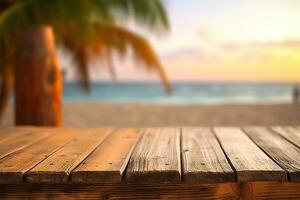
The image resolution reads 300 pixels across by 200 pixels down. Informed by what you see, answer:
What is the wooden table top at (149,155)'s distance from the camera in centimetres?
165

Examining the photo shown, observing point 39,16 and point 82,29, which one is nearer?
point 39,16

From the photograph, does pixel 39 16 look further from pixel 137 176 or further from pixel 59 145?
pixel 137 176

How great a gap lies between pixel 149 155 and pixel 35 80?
253cm

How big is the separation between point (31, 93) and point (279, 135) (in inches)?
103

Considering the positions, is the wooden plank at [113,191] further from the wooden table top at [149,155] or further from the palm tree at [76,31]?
the palm tree at [76,31]

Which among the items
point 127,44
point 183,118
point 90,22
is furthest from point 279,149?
point 183,118

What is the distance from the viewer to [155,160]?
6.19ft

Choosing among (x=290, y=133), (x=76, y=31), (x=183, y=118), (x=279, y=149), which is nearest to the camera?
(x=279, y=149)

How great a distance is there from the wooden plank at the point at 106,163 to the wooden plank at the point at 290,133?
101 cm

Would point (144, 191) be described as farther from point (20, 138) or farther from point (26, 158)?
point (20, 138)

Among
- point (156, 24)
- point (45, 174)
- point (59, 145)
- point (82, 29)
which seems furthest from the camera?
point (156, 24)

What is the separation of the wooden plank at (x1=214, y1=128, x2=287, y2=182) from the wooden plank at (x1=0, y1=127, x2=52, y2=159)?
3.88 ft

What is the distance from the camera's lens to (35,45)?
425 centimetres

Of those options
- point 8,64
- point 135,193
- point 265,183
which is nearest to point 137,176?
point 135,193
